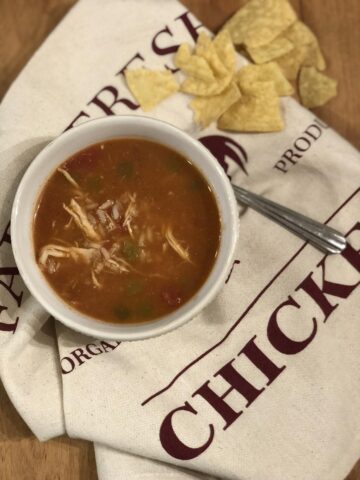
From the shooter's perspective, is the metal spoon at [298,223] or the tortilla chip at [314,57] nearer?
the metal spoon at [298,223]

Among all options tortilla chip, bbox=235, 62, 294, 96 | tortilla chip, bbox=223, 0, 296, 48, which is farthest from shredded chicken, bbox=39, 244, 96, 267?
tortilla chip, bbox=223, 0, 296, 48

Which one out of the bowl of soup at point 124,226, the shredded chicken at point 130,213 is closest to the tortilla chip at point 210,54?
the bowl of soup at point 124,226

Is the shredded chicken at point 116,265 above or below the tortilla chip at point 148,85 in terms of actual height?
below

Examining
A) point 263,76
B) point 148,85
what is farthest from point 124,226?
point 263,76

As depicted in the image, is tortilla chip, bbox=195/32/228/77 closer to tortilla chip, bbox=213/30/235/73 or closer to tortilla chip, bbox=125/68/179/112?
tortilla chip, bbox=213/30/235/73

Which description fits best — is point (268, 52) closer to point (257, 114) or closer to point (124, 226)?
point (257, 114)

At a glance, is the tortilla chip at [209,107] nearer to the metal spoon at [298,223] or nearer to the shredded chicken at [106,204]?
the metal spoon at [298,223]

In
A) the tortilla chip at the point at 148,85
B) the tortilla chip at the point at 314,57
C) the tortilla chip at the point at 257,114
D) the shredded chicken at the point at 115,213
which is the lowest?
the tortilla chip at the point at 314,57
